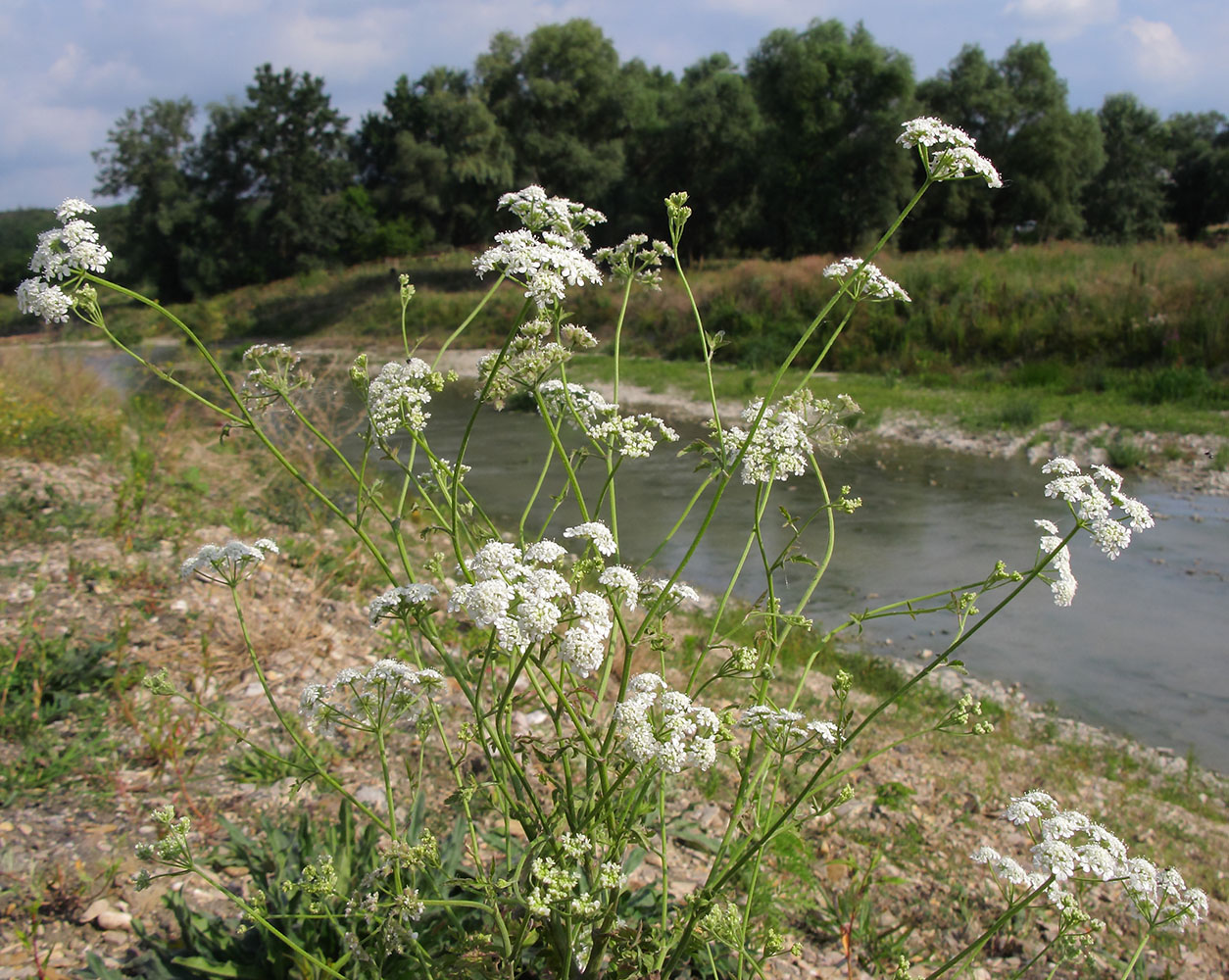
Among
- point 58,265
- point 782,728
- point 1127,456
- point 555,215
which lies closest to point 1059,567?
point 782,728

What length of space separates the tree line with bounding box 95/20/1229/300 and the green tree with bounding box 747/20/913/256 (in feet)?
0.28

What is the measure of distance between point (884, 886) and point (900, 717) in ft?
7.82

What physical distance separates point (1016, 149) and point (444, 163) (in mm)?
29404

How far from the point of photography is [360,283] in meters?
45.3

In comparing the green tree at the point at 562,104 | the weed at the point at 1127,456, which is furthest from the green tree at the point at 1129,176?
the weed at the point at 1127,456

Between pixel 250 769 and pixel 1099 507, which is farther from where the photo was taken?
pixel 250 769

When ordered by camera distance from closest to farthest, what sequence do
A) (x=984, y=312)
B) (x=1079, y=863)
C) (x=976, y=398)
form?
(x=1079, y=863) < (x=976, y=398) < (x=984, y=312)

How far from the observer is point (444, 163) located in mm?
46938

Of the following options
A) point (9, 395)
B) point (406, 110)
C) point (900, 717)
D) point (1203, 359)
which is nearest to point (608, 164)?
point (406, 110)

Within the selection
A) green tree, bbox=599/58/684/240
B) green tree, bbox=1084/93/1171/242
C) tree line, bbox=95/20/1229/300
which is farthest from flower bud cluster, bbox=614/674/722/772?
green tree, bbox=1084/93/1171/242

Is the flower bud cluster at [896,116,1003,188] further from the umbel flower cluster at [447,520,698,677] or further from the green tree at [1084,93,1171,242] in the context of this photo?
the green tree at [1084,93,1171,242]

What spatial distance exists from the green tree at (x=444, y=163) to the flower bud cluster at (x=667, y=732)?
151 ft

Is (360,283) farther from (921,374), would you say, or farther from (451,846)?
(451,846)

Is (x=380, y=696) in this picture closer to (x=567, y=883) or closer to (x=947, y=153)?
(x=567, y=883)
